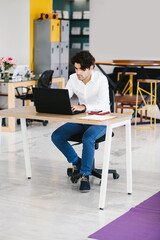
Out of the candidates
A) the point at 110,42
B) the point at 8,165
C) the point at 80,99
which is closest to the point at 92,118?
the point at 80,99

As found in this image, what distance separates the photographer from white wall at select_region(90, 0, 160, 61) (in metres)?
10.4

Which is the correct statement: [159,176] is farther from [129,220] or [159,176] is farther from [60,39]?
[60,39]

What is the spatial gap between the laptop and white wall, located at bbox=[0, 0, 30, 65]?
18.3 ft

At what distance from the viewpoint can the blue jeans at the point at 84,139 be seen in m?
4.47

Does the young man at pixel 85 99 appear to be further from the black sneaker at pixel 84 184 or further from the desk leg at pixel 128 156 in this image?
the desk leg at pixel 128 156

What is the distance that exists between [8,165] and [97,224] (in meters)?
Result: 2.09

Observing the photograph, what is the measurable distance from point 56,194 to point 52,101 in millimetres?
874

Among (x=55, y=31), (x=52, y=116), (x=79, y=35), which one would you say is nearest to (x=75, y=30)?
(x=79, y=35)

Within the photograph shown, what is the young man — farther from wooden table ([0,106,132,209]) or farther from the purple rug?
the purple rug

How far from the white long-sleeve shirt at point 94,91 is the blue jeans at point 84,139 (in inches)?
8.3

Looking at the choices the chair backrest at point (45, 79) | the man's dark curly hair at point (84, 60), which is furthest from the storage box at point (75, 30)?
the man's dark curly hair at point (84, 60)

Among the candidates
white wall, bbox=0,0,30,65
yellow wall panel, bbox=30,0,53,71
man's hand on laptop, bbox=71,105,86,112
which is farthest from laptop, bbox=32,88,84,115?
yellow wall panel, bbox=30,0,53,71

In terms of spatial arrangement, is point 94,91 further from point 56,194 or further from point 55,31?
point 55,31

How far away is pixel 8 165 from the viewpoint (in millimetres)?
5609
